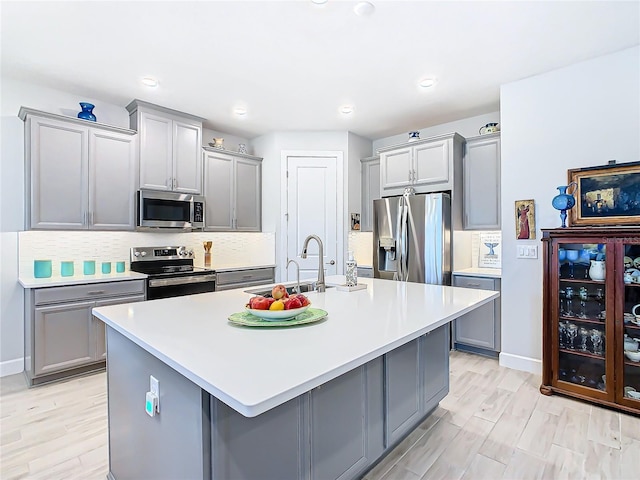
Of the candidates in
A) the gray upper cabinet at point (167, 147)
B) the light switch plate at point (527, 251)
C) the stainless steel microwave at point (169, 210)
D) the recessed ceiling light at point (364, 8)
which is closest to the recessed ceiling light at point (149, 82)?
the gray upper cabinet at point (167, 147)

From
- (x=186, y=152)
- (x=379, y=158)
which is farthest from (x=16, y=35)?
(x=379, y=158)

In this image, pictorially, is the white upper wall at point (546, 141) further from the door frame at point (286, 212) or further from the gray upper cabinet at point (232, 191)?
the gray upper cabinet at point (232, 191)

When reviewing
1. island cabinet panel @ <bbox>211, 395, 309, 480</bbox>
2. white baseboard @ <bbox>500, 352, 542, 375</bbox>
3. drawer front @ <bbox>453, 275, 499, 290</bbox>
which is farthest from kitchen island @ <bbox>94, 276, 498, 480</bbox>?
drawer front @ <bbox>453, 275, 499, 290</bbox>

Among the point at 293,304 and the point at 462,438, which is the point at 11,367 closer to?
the point at 293,304

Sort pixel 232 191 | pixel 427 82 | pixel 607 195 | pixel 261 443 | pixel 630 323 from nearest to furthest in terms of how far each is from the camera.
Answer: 1. pixel 261 443
2. pixel 630 323
3. pixel 607 195
4. pixel 427 82
5. pixel 232 191

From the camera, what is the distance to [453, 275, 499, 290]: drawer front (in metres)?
3.50

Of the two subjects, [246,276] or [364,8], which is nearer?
[364,8]

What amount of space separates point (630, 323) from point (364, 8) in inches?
110

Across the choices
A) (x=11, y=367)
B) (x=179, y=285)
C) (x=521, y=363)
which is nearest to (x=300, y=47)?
(x=179, y=285)

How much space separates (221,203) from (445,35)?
3.10m

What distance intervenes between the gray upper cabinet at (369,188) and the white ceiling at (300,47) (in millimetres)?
1111

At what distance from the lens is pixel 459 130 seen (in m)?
4.27

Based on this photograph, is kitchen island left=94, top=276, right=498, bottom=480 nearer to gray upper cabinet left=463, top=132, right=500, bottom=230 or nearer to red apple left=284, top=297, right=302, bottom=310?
red apple left=284, top=297, right=302, bottom=310

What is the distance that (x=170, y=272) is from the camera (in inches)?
142
